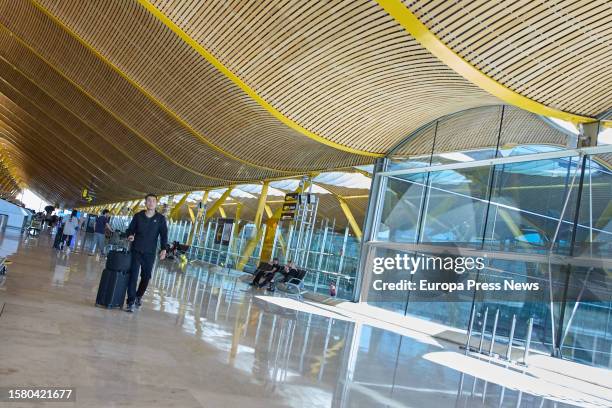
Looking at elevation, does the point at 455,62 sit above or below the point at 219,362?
above

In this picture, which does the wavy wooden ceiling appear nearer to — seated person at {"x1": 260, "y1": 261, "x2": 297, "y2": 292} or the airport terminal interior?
the airport terminal interior

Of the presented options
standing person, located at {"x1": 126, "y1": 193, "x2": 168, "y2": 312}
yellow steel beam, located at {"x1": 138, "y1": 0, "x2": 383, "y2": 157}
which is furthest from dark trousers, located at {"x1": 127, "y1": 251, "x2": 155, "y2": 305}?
yellow steel beam, located at {"x1": 138, "y1": 0, "x2": 383, "y2": 157}

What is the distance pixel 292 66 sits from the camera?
45.3ft

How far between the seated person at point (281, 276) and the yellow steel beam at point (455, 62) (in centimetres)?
962

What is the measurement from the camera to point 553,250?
38.1ft

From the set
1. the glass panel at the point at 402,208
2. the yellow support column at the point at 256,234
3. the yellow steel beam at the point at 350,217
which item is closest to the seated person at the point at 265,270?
the yellow steel beam at the point at 350,217

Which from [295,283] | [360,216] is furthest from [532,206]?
[295,283]

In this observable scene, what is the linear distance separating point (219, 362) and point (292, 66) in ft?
30.9

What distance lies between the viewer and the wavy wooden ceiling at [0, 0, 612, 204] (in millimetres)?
9750

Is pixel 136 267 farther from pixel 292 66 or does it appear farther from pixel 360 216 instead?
pixel 360 216

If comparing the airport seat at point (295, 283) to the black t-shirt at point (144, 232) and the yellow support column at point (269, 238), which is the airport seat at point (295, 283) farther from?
the black t-shirt at point (144, 232)

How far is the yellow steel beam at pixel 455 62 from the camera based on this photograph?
956 cm

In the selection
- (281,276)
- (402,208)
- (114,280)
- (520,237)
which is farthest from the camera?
(281,276)

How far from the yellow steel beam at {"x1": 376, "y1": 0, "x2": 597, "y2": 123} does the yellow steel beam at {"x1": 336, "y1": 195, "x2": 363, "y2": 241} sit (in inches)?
312
